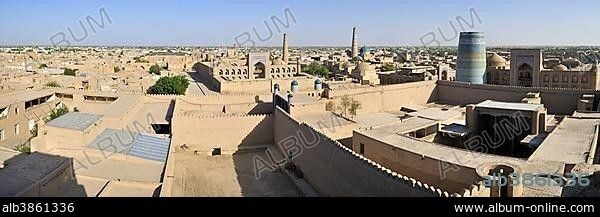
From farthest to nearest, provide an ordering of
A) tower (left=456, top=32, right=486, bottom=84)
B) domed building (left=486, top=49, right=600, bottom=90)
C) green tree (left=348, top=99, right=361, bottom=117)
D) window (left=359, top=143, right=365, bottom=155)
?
tower (left=456, top=32, right=486, bottom=84) → domed building (left=486, top=49, right=600, bottom=90) → green tree (left=348, top=99, right=361, bottom=117) → window (left=359, top=143, right=365, bottom=155)

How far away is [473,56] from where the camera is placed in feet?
81.9

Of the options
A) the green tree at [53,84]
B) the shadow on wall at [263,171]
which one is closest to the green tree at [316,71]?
the green tree at [53,84]

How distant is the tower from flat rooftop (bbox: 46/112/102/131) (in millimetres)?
18458

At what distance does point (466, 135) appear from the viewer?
1406 centimetres

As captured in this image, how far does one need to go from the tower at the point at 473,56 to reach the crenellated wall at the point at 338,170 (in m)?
14.5

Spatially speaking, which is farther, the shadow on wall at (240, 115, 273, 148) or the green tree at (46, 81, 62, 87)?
the green tree at (46, 81, 62, 87)

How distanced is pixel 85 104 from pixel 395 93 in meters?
13.4

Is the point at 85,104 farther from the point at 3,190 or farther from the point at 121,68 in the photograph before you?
the point at 121,68

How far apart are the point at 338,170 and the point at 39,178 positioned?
5.60 meters

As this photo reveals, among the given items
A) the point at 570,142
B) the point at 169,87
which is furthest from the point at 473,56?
the point at 169,87

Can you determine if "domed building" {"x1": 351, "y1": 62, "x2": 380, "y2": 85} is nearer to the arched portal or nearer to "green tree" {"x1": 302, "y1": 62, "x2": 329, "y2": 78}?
the arched portal

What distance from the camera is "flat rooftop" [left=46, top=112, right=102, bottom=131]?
12.0m

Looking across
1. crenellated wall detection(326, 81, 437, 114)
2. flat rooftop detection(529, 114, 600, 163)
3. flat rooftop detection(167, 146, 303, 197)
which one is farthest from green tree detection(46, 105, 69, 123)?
flat rooftop detection(529, 114, 600, 163)
